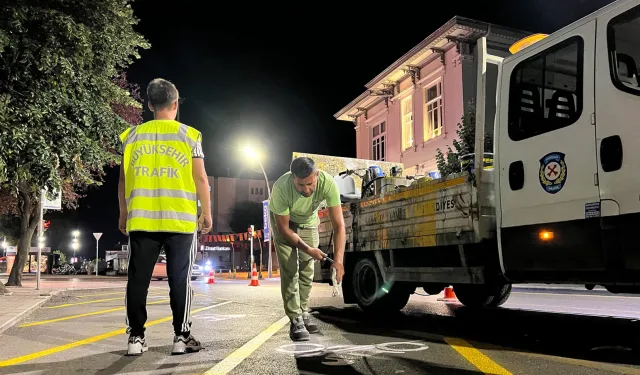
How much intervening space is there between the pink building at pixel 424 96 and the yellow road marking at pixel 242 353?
649 inches

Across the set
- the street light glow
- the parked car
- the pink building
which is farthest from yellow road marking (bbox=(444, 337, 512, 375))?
the street light glow

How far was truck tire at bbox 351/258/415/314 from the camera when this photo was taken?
722 cm

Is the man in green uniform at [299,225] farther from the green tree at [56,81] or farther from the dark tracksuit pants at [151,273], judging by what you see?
the green tree at [56,81]

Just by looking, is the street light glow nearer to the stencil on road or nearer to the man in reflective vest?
the stencil on road

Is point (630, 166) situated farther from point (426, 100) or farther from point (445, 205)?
point (426, 100)

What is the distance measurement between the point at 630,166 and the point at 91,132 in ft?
31.0

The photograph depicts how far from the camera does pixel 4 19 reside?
28.6 ft

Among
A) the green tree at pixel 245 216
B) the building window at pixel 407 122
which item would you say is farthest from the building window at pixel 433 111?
the green tree at pixel 245 216

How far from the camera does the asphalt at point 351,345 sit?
12.7ft

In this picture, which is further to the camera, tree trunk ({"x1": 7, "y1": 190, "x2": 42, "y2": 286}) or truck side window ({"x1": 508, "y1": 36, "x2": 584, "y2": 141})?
tree trunk ({"x1": 7, "y1": 190, "x2": 42, "y2": 286})

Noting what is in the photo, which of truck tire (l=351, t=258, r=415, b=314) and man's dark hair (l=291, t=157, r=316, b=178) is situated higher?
man's dark hair (l=291, t=157, r=316, b=178)

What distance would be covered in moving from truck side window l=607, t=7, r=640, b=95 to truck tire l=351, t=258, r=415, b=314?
3837 mm

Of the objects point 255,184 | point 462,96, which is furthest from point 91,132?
point 255,184

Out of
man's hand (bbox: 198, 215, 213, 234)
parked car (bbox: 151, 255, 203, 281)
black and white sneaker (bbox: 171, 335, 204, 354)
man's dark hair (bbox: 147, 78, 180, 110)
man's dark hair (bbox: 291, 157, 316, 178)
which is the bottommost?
parked car (bbox: 151, 255, 203, 281)
